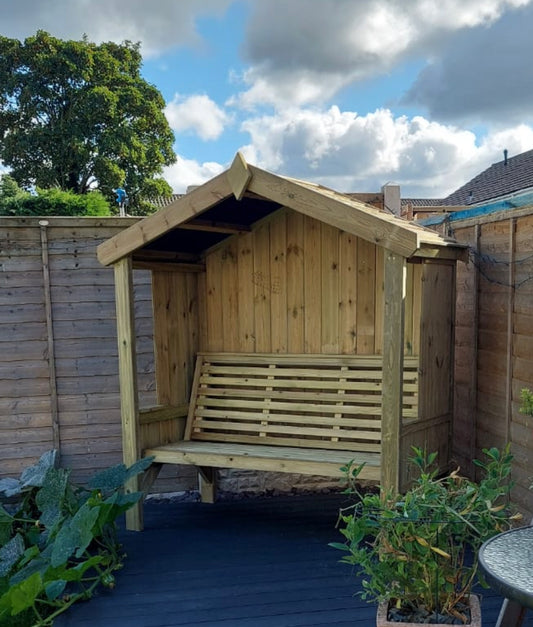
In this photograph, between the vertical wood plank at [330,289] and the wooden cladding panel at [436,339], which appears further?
the vertical wood plank at [330,289]

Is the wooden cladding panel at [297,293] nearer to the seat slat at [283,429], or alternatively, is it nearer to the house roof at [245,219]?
the house roof at [245,219]

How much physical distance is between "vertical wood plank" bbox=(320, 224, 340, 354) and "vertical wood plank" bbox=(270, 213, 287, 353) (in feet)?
0.88

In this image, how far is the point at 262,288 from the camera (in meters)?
3.53

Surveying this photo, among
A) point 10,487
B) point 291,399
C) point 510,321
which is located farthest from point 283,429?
point 10,487

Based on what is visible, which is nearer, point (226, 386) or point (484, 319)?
point (484, 319)

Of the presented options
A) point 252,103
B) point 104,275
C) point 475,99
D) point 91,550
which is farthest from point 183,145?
point 91,550

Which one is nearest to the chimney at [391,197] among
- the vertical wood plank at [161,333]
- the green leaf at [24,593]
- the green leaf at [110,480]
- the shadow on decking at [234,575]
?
the vertical wood plank at [161,333]

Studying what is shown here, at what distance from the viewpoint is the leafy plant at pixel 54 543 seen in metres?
2.09

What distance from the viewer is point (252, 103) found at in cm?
813

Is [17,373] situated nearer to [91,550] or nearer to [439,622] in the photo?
[91,550]

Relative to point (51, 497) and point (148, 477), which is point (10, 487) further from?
point (148, 477)

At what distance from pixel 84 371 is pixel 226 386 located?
0.98m

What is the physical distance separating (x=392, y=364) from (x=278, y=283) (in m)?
1.25

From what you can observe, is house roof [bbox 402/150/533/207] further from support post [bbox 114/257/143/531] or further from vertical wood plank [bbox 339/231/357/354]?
support post [bbox 114/257/143/531]
